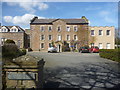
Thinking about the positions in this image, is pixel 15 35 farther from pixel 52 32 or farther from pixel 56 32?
pixel 56 32

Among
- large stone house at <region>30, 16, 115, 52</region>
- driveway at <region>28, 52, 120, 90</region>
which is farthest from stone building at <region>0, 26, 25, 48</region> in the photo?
driveway at <region>28, 52, 120, 90</region>

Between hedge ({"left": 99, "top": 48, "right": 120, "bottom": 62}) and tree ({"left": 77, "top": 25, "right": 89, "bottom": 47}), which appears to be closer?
hedge ({"left": 99, "top": 48, "right": 120, "bottom": 62})

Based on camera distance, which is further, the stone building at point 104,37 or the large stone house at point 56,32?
the large stone house at point 56,32

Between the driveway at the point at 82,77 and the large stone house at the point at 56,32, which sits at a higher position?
the large stone house at the point at 56,32

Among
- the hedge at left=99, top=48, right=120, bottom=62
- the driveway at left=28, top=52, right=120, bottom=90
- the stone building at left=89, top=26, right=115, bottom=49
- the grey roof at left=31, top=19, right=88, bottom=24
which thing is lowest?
the driveway at left=28, top=52, right=120, bottom=90

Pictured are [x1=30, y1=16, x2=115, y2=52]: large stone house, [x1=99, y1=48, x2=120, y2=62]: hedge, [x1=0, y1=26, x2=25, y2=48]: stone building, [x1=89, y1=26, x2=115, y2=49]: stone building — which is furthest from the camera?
[x1=0, y1=26, x2=25, y2=48]: stone building

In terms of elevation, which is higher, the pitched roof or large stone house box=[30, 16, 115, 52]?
the pitched roof

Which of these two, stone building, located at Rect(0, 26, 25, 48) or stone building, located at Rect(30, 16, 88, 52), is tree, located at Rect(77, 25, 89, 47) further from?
stone building, located at Rect(0, 26, 25, 48)

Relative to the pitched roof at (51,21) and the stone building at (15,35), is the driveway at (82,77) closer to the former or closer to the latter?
the pitched roof at (51,21)

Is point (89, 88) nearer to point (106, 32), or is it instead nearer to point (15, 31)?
point (106, 32)

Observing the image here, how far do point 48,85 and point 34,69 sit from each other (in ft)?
5.85

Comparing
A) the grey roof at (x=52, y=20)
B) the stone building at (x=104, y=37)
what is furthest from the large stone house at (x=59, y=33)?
the stone building at (x=104, y=37)

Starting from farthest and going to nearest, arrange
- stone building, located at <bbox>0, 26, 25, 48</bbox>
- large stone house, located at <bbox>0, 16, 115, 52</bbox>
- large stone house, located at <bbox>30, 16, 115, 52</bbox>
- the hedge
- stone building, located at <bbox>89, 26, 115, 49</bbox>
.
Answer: stone building, located at <bbox>0, 26, 25, 48</bbox>, large stone house, located at <bbox>30, 16, 115, 52</bbox>, large stone house, located at <bbox>0, 16, 115, 52</bbox>, stone building, located at <bbox>89, 26, 115, 49</bbox>, the hedge

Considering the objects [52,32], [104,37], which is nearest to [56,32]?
[52,32]
